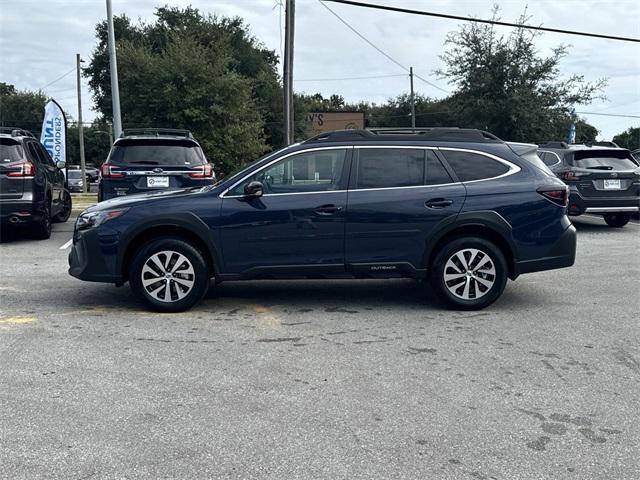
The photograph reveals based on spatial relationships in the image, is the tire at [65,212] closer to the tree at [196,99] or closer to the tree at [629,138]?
the tree at [196,99]

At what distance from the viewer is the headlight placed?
5961 millimetres

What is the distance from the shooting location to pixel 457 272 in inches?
242

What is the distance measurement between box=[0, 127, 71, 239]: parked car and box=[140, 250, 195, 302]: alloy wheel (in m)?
5.03

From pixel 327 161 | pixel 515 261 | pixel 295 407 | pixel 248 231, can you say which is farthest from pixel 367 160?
pixel 295 407

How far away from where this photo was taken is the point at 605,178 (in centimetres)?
1202

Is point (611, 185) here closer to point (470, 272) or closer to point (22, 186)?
point (470, 272)

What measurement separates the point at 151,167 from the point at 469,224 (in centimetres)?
533

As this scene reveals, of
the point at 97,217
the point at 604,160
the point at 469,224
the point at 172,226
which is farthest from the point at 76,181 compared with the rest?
the point at 469,224

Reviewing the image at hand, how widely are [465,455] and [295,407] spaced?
43.1 inches

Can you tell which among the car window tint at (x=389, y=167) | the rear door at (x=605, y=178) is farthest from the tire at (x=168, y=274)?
the rear door at (x=605, y=178)

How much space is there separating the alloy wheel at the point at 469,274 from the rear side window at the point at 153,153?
496cm

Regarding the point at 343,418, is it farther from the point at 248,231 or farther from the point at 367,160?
the point at 367,160

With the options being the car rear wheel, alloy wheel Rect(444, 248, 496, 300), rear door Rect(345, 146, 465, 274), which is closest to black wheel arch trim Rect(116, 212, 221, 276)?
rear door Rect(345, 146, 465, 274)

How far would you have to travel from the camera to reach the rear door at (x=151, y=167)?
945 cm
